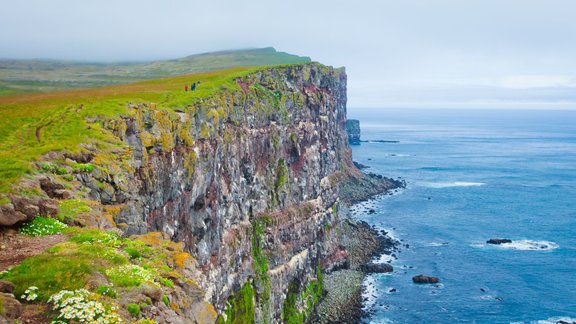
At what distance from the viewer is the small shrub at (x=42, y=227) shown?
1995 centimetres

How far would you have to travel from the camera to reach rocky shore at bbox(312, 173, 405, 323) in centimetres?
8256

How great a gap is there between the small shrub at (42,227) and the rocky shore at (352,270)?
6643 centimetres

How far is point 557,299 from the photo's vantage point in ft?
281

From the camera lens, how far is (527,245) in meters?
112

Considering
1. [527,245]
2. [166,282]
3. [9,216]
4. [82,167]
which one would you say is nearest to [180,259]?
[166,282]

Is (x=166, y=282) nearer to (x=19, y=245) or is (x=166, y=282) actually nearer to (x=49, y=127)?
(x=19, y=245)

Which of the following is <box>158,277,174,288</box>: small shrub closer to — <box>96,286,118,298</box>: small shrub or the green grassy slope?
<box>96,286,118,298</box>: small shrub

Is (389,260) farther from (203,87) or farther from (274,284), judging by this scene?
(203,87)

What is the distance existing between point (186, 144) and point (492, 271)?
250 feet

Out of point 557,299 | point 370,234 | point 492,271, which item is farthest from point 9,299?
point 370,234

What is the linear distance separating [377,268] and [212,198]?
174ft

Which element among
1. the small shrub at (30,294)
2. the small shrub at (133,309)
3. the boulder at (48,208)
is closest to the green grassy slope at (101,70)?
the boulder at (48,208)

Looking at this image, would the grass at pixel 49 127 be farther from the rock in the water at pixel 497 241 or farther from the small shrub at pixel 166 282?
the rock in the water at pixel 497 241

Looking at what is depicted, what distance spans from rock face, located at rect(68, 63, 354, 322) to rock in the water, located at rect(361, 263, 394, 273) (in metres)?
8.40
